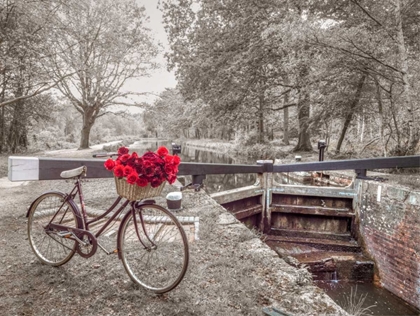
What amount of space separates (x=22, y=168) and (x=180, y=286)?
6.59 ft

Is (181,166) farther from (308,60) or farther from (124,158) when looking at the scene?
(308,60)

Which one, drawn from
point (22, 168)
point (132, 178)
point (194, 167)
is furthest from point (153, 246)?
point (194, 167)

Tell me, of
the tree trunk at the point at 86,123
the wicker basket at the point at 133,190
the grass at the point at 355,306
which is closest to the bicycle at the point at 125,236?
the wicker basket at the point at 133,190

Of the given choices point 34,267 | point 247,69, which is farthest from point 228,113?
point 34,267

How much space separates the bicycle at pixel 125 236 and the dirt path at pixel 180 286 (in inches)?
5.2

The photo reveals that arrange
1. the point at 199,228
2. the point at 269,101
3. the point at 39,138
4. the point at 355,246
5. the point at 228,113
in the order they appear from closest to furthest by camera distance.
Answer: the point at 199,228, the point at 355,246, the point at 228,113, the point at 269,101, the point at 39,138

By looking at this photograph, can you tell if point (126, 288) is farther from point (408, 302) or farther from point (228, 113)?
point (228, 113)

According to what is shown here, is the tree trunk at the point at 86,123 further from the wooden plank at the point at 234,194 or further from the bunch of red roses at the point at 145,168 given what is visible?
the bunch of red roses at the point at 145,168

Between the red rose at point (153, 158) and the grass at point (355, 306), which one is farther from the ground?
the red rose at point (153, 158)

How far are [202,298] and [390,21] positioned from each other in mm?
8972

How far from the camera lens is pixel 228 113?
13.8 metres

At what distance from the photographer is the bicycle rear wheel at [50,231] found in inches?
96.3

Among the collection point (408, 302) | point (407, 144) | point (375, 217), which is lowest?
point (408, 302)

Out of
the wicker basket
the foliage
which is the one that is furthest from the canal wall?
the wicker basket
